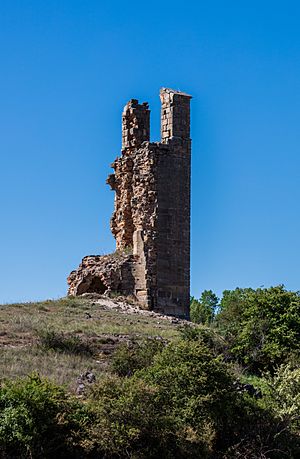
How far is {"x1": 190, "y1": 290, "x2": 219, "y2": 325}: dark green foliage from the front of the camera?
5547cm

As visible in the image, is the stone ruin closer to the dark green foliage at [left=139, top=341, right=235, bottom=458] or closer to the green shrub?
the dark green foliage at [left=139, top=341, right=235, bottom=458]

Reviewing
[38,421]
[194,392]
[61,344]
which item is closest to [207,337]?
[61,344]

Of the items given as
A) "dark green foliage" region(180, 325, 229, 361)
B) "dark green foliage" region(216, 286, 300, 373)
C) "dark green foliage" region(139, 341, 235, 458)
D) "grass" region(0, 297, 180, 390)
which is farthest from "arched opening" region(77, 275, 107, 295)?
"dark green foliage" region(139, 341, 235, 458)

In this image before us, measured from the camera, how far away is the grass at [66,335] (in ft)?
80.1

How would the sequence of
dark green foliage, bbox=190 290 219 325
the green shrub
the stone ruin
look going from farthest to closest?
dark green foliage, bbox=190 290 219 325
the stone ruin
the green shrub

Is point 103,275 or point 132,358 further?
point 103,275

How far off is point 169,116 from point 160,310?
23.2 ft

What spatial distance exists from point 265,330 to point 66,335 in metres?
8.26

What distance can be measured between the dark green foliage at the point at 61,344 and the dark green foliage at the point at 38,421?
6.08 m

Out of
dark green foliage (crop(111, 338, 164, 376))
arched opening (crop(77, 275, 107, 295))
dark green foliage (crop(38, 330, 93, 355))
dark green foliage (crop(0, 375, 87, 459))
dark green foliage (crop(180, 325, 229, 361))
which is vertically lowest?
dark green foliage (crop(0, 375, 87, 459))

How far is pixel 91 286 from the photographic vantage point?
38.6 meters

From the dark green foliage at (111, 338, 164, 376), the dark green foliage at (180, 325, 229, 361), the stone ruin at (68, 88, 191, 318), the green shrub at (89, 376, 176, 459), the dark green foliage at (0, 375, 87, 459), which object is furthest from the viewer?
the stone ruin at (68, 88, 191, 318)

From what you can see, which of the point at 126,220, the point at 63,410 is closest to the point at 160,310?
the point at 126,220

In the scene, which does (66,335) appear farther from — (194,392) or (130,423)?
(130,423)
